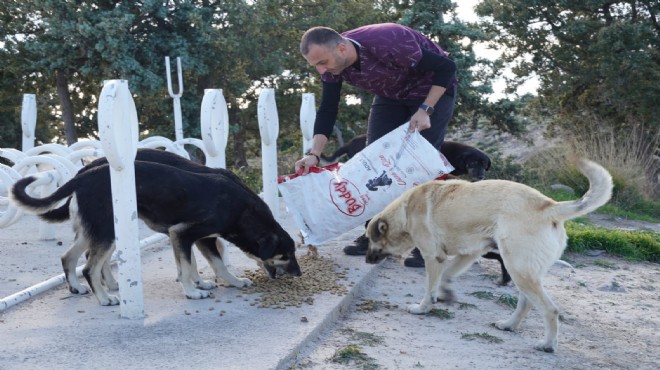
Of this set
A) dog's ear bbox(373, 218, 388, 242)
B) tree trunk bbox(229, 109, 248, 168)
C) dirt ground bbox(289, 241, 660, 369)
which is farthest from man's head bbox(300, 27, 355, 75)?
tree trunk bbox(229, 109, 248, 168)

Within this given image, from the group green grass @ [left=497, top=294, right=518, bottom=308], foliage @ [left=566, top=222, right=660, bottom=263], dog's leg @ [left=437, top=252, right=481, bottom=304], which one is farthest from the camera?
foliage @ [left=566, top=222, right=660, bottom=263]

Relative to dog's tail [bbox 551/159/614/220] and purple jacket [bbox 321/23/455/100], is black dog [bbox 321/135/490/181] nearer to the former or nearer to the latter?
purple jacket [bbox 321/23/455/100]

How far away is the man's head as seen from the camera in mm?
4798

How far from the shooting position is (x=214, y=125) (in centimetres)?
513

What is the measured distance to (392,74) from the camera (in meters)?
5.21

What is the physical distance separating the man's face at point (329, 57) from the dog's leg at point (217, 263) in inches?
56.0

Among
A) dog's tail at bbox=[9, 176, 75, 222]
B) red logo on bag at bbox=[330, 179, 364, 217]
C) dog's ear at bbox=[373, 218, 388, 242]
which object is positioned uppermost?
dog's tail at bbox=[9, 176, 75, 222]

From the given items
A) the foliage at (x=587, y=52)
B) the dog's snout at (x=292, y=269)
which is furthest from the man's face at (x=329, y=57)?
the foliage at (x=587, y=52)

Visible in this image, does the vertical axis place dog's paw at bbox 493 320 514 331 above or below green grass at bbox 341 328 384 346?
below

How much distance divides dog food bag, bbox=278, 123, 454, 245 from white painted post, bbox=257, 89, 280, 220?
60 cm

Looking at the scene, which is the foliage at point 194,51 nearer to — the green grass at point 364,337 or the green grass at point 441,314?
the green grass at point 441,314

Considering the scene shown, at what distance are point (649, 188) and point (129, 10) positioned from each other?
423 inches

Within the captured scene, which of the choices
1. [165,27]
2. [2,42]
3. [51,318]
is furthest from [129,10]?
[51,318]

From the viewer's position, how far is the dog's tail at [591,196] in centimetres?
376
